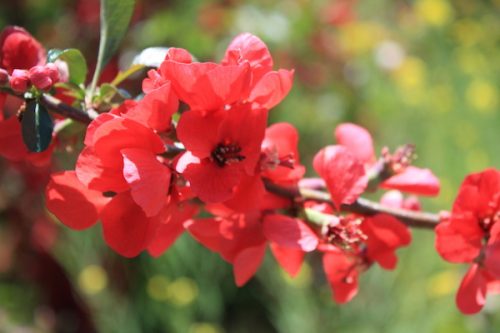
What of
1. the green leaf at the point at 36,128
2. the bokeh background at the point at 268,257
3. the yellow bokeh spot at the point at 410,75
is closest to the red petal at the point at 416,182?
the green leaf at the point at 36,128

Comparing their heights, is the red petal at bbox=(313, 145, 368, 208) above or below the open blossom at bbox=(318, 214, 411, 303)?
above

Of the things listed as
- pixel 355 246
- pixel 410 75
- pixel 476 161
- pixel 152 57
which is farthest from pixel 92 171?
pixel 410 75

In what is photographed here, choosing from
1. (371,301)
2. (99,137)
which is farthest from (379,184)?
(371,301)

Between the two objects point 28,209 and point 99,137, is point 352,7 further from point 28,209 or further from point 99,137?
point 99,137

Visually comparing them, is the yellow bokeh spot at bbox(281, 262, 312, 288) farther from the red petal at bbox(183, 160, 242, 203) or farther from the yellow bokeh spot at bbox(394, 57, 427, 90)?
the red petal at bbox(183, 160, 242, 203)

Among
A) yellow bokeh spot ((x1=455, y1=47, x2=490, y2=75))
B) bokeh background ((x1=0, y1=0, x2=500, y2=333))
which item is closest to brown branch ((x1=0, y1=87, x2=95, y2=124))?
bokeh background ((x1=0, y1=0, x2=500, y2=333))

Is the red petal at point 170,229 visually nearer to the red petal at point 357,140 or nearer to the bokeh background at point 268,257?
the red petal at point 357,140
